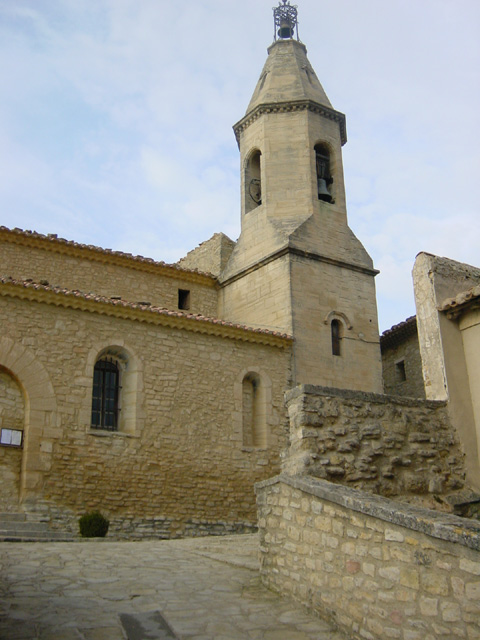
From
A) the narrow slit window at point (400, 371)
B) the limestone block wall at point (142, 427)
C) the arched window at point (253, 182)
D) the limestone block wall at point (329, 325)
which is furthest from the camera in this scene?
the narrow slit window at point (400, 371)

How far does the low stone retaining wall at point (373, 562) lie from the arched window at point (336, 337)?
36.9 feet

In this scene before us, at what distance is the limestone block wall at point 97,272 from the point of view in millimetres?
16672

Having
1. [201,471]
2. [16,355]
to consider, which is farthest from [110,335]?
[201,471]

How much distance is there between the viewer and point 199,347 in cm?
1501

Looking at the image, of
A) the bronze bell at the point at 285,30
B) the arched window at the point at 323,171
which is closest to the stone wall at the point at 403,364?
the arched window at the point at 323,171

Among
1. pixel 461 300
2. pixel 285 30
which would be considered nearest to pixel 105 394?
pixel 461 300

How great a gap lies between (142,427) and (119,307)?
8.64ft

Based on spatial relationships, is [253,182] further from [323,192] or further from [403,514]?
[403,514]

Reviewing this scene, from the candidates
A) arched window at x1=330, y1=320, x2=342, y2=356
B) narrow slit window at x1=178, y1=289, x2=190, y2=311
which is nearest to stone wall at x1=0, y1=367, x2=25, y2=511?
narrow slit window at x1=178, y1=289, x2=190, y2=311

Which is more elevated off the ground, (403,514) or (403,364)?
(403,364)

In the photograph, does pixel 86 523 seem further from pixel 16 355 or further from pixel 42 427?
pixel 16 355

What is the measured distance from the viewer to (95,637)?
502 centimetres

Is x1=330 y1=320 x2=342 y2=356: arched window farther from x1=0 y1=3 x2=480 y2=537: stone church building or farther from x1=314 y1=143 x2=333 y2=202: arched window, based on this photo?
x1=314 y1=143 x2=333 y2=202: arched window

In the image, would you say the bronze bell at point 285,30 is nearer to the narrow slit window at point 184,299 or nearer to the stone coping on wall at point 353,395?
the narrow slit window at point 184,299
